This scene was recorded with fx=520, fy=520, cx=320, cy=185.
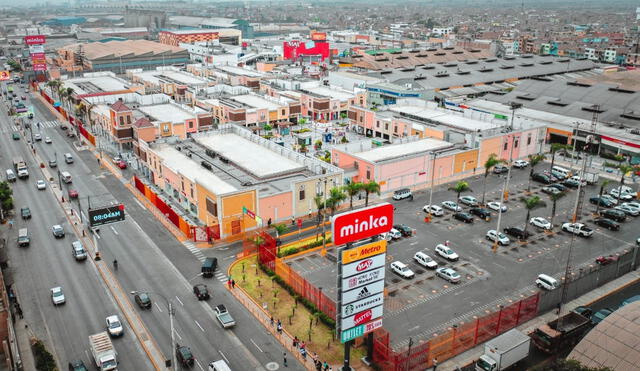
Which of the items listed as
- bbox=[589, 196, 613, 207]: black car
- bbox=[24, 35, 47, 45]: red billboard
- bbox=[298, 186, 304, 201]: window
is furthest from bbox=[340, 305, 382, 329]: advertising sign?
bbox=[24, 35, 47, 45]: red billboard

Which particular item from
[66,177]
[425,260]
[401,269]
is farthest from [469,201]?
[66,177]

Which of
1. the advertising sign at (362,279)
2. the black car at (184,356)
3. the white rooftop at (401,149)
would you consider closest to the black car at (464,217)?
the white rooftop at (401,149)

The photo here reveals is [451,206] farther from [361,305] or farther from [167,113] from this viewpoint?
[167,113]

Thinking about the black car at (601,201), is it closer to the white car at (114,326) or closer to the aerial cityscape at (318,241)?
the aerial cityscape at (318,241)

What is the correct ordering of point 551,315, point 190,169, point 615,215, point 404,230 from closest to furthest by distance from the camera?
point 551,315
point 404,230
point 615,215
point 190,169

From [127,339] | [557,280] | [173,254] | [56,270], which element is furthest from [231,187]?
[557,280]

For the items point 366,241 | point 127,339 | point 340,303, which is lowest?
point 127,339

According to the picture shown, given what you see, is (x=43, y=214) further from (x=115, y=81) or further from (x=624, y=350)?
(x=115, y=81)
